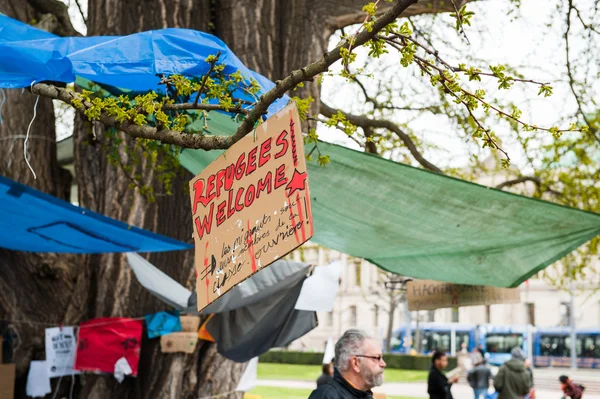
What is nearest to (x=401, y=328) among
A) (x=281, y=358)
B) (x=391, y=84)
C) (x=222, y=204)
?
(x=281, y=358)

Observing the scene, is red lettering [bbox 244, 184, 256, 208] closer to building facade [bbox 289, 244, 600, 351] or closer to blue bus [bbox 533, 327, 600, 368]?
blue bus [bbox 533, 327, 600, 368]

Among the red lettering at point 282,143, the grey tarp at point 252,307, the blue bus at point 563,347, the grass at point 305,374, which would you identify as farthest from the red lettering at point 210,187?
the blue bus at point 563,347

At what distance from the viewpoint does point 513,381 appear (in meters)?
10.1

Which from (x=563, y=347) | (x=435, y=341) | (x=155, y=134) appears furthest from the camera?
(x=435, y=341)

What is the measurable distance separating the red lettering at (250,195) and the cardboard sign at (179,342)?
345cm

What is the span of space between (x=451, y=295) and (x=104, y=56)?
459 centimetres

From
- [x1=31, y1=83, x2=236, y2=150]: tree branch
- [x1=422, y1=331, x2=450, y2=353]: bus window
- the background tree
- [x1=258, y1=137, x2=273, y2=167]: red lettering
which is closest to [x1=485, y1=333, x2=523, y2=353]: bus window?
[x1=422, y1=331, x2=450, y2=353]: bus window

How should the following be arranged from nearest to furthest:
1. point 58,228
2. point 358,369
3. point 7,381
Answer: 1. point 358,369
2. point 58,228
3. point 7,381

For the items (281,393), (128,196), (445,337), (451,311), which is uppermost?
(451,311)

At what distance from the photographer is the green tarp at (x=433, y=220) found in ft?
16.1

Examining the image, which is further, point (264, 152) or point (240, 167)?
point (240, 167)

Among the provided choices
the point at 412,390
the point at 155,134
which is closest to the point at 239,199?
the point at 155,134

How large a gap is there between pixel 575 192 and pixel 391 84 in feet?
9.40

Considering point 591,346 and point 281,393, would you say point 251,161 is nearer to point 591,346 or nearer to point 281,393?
point 281,393
